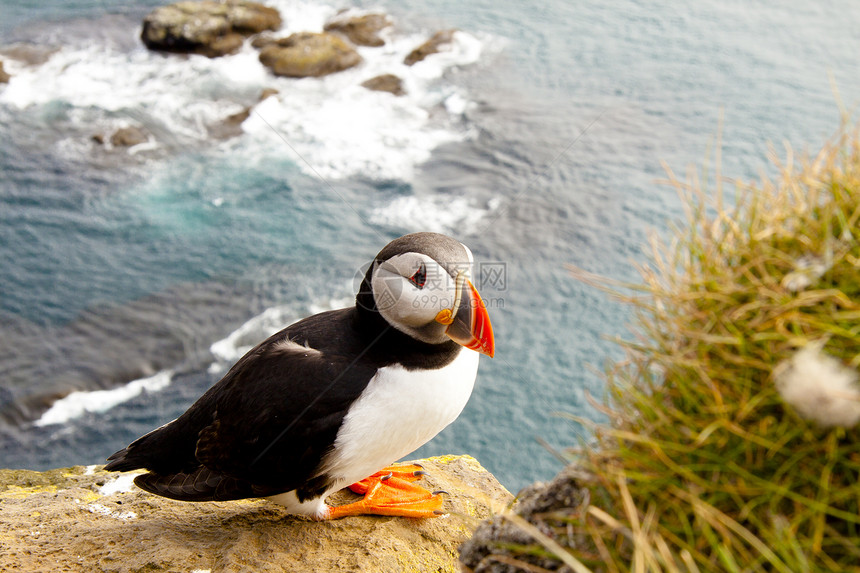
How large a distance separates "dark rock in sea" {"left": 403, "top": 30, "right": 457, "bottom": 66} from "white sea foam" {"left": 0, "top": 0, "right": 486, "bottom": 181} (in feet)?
0.58

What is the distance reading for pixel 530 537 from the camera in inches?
94.5

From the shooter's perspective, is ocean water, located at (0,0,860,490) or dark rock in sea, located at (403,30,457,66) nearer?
ocean water, located at (0,0,860,490)

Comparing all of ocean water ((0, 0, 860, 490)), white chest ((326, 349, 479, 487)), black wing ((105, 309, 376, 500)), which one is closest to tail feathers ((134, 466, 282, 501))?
black wing ((105, 309, 376, 500))

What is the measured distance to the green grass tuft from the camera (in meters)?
1.70

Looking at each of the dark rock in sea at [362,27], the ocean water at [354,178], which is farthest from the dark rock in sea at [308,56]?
the dark rock in sea at [362,27]

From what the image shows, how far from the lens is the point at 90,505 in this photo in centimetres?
427

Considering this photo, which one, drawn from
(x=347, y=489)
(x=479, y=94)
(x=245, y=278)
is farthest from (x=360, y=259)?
(x=347, y=489)

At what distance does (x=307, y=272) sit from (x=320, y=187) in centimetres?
264

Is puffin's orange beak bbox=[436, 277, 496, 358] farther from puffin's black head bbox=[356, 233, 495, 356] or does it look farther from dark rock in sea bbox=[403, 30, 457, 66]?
dark rock in sea bbox=[403, 30, 457, 66]

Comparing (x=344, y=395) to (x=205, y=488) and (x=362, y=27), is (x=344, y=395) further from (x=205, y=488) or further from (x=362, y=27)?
(x=362, y=27)

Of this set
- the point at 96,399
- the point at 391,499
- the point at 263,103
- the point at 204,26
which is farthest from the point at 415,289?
the point at 204,26

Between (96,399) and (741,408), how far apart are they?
9749 mm

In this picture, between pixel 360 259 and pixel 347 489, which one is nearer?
pixel 347 489

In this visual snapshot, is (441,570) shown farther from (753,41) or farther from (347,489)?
(753,41)
